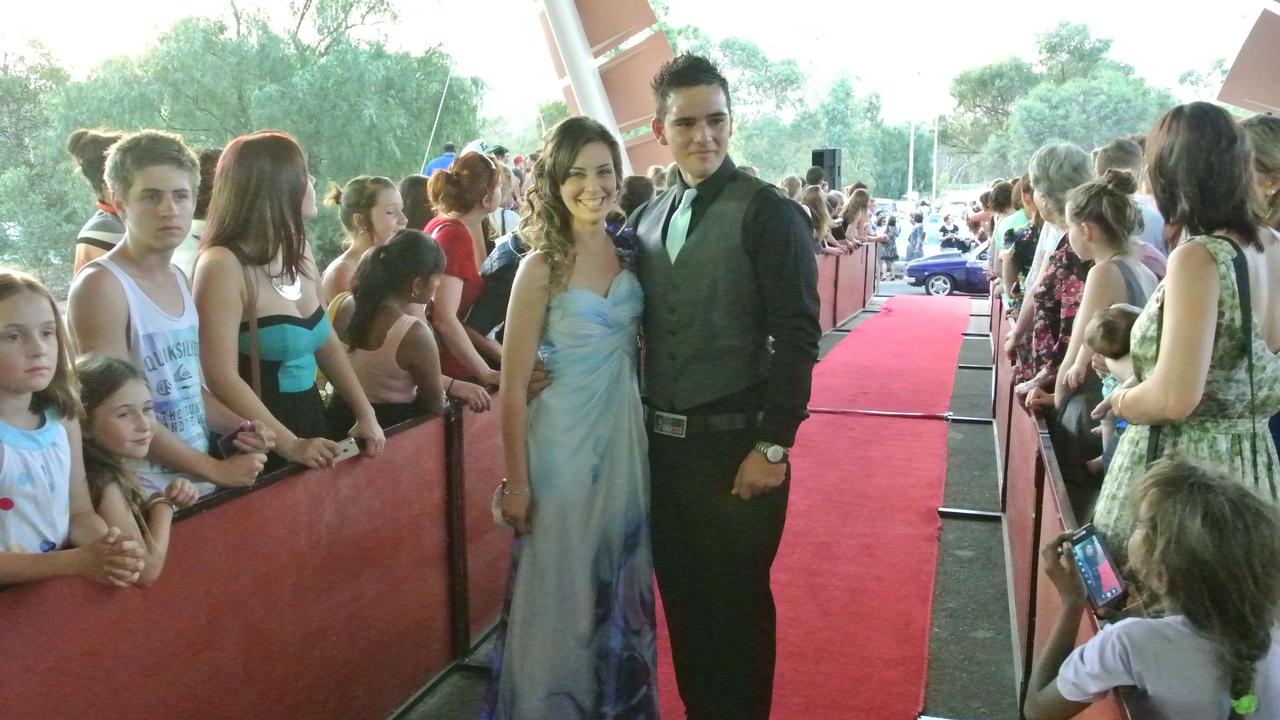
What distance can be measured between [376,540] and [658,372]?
111cm

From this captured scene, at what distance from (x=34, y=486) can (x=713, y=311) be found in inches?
58.4

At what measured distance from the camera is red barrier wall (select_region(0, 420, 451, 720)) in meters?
1.96

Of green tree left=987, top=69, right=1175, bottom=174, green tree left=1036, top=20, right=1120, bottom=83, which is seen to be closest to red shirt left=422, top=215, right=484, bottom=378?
green tree left=987, top=69, right=1175, bottom=174

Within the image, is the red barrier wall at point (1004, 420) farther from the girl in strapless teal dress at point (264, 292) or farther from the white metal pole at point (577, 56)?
the white metal pole at point (577, 56)

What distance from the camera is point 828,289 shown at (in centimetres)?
1162

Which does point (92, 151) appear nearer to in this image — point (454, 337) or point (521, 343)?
point (454, 337)

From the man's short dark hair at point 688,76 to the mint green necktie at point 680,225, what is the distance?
21 centimetres

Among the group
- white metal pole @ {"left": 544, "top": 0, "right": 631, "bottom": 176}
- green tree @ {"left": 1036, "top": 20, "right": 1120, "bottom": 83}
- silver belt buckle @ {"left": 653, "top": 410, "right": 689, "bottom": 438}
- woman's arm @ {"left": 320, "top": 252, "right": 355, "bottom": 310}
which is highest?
green tree @ {"left": 1036, "top": 20, "right": 1120, "bottom": 83}

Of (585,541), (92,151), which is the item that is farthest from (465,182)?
(585,541)

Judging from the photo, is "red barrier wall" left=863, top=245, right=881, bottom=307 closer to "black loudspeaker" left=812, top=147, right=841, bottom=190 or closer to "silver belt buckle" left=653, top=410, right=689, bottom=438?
"black loudspeaker" left=812, top=147, right=841, bottom=190

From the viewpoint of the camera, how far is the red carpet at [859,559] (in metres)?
3.39

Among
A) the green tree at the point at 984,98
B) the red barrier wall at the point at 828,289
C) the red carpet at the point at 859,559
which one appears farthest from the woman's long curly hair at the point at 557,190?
the green tree at the point at 984,98

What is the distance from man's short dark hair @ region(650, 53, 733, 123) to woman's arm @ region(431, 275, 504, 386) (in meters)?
1.68

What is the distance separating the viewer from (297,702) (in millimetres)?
2711
